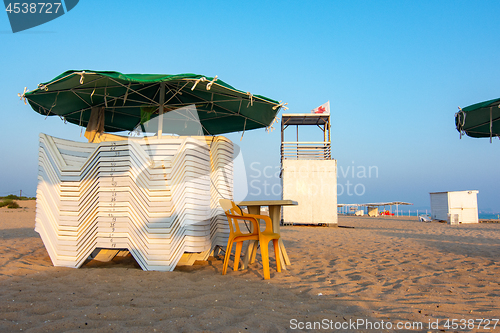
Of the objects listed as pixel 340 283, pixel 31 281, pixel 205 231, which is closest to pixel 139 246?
pixel 205 231

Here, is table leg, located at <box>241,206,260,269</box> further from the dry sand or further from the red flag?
the red flag

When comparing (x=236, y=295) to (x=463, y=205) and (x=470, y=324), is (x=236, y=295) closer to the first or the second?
(x=470, y=324)

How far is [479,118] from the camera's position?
5586 millimetres

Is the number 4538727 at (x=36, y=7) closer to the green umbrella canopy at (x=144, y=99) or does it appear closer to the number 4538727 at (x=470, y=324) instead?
the green umbrella canopy at (x=144, y=99)

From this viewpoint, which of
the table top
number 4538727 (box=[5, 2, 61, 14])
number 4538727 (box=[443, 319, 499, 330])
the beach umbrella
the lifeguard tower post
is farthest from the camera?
the lifeguard tower post

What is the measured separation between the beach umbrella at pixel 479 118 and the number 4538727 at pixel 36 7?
7.57 meters

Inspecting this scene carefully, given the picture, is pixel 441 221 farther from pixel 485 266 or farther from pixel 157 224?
pixel 157 224

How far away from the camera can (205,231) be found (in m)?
4.29

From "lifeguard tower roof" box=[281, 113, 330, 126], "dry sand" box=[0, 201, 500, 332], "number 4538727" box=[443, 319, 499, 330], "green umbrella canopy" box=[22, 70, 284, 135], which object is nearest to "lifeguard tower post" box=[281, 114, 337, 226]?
"lifeguard tower roof" box=[281, 113, 330, 126]

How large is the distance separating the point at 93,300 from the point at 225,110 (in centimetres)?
472

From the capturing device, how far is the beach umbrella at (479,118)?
5.04 m

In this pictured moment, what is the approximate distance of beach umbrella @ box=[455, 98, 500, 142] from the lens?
5.04 m

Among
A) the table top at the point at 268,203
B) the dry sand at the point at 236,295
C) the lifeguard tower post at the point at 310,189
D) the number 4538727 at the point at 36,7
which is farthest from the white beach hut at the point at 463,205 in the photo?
the number 4538727 at the point at 36,7

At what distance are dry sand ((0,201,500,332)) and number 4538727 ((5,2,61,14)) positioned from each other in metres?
4.28
